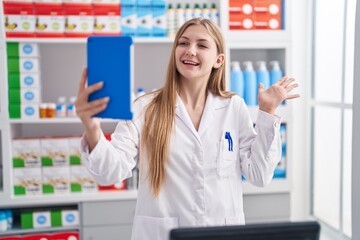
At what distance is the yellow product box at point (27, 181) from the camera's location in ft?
9.32

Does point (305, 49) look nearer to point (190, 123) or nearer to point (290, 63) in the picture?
point (290, 63)

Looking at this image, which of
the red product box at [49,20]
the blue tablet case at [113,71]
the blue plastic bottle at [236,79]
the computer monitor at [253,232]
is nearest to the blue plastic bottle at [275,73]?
the blue plastic bottle at [236,79]

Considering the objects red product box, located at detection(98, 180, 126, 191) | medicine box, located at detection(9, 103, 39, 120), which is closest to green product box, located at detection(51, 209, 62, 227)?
red product box, located at detection(98, 180, 126, 191)

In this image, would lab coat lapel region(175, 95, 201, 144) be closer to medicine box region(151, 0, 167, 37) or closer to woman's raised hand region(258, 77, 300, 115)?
woman's raised hand region(258, 77, 300, 115)

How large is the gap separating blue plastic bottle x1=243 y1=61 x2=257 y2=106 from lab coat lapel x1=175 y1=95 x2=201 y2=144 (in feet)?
4.30

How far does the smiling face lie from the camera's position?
1.67 metres

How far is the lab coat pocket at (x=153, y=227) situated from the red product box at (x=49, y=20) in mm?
1616

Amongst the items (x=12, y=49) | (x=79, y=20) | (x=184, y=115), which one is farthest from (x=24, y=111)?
(x=184, y=115)

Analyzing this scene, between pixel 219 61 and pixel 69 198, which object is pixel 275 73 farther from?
pixel 69 198

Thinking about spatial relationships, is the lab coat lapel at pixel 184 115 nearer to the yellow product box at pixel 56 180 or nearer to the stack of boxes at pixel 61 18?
the stack of boxes at pixel 61 18

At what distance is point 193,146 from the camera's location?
1.68 meters

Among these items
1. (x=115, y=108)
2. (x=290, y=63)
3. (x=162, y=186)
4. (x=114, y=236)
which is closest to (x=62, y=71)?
(x=114, y=236)

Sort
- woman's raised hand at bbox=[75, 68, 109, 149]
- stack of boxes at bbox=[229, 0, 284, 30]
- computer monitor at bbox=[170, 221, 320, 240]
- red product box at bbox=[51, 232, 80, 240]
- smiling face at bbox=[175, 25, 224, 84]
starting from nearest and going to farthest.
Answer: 1. computer monitor at bbox=[170, 221, 320, 240]
2. woman's raised hand at bbox=[75, 68, 109, 149]
3. smiling face at bbox=[175, 25, 224, 84]
4. red product box at bbox=[51, 232, 80, 240]
5. stack of boxes at bbox=[229, 0, 284, 30]

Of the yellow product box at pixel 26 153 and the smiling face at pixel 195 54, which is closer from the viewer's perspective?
the smiling face at pixel 195 54
